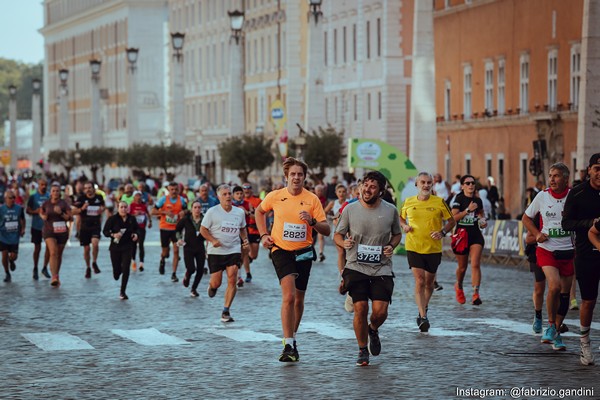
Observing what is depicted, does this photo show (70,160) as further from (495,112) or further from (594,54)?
(594,54)

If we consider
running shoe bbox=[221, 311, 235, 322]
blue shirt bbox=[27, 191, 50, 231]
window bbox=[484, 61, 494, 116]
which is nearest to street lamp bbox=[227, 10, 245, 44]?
window bbox=[484, 61, 494, 116]

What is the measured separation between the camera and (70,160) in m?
119

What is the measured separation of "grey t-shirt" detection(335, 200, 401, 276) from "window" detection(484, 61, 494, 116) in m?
43.2

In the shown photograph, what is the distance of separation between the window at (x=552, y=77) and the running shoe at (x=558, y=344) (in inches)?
1406

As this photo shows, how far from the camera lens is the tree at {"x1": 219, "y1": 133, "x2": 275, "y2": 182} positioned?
3095 inches

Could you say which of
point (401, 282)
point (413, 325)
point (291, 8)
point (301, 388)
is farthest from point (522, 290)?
point (291, 8)

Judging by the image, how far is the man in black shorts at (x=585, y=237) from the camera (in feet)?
52.6

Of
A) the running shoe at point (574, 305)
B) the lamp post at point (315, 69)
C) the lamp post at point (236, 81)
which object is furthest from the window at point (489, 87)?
the running shoe at point (574, 305)

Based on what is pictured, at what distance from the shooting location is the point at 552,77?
5338 centimetres

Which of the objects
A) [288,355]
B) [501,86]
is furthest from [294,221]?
[501,86]

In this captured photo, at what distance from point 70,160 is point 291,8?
A: 3972 centimetres

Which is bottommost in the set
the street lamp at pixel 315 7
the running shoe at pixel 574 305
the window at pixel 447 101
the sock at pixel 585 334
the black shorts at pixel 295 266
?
the running shoe at pixel 574 305

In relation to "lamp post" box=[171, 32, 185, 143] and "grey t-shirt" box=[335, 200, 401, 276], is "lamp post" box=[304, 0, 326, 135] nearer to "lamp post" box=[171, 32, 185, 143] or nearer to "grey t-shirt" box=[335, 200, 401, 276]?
"lamp post" box=[171, 32, 185, 143]

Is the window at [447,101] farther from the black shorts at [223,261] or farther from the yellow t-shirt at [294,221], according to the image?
the yellow t-shirt at [294,221]
